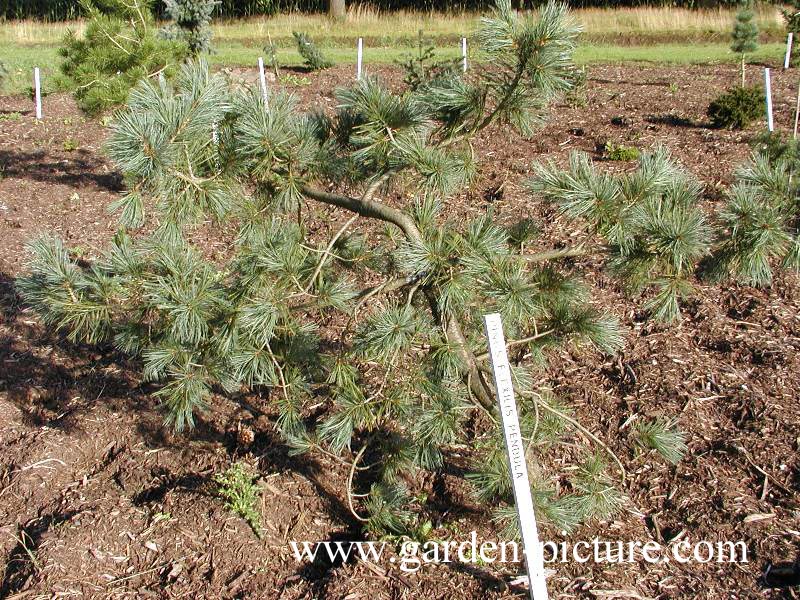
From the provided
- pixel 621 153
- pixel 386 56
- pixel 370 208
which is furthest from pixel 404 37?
pixel 370 208

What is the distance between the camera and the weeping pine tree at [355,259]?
329 cm

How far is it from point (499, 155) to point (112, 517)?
558 centimetres

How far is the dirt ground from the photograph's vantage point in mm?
4129

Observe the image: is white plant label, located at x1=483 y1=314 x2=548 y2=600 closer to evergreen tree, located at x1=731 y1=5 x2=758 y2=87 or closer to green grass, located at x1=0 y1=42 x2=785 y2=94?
green grass, located at x1=0 y1=42 x2=785 y2=94

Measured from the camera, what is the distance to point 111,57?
25.1 ft

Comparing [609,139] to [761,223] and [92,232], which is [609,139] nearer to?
[92,232]

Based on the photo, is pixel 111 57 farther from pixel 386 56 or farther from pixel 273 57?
pixel 386 56

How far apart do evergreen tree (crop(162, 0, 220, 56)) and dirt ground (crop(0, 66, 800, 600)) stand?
7265mm

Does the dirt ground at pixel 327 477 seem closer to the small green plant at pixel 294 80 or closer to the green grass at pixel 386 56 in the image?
the small green plant at pixel 294 80

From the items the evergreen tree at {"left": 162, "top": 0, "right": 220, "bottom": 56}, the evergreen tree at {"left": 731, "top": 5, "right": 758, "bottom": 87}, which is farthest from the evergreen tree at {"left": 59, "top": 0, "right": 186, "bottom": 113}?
the evergreen tree at {"left": 731, "top": 5, "right": 758, "bottom": 87}

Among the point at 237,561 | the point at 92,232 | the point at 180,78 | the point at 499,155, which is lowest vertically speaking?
the point at 237,561

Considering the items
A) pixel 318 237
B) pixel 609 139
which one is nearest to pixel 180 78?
pixel 318 237

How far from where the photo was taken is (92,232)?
26.6 ft

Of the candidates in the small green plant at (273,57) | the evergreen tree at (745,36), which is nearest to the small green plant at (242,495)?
the small green plant at (273,57)
